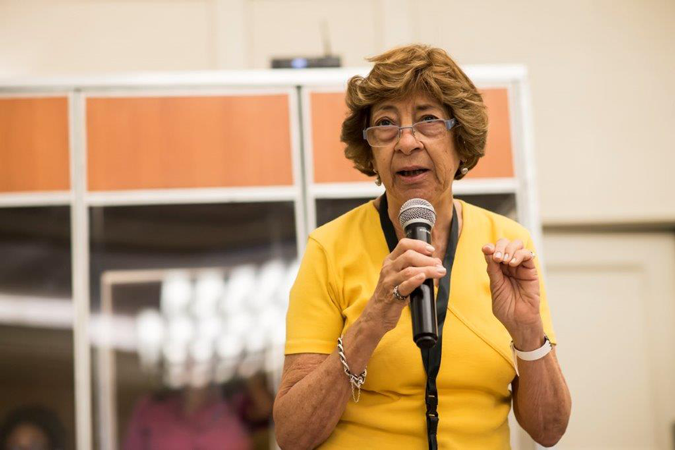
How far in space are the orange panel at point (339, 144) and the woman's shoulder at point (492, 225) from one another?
1.27 meters

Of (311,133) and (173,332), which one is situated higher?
(311,133)

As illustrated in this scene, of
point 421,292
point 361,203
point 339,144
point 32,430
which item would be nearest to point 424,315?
point 421,292

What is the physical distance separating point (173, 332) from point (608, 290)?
6.13 ft

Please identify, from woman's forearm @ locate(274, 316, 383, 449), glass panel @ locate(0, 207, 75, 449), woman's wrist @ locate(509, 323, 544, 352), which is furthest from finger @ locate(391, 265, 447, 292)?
glass panel @ locate(0, 207, 75, 449)

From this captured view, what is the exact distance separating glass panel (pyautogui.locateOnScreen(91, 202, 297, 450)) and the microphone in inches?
60.0

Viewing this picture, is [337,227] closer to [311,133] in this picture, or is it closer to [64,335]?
[311,133]

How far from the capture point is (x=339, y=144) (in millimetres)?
2963

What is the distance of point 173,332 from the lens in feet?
9.59

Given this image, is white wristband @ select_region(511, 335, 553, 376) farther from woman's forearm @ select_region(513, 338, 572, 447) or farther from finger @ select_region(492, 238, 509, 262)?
finger @ select_region(492, 238, 509, 262)

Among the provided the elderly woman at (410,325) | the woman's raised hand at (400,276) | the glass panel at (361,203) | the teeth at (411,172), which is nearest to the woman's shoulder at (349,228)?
the elderly woman at (410,325)

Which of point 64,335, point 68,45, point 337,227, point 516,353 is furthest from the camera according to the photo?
point 68,45

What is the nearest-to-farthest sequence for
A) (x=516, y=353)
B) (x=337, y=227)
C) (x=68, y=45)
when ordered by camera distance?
1. (x=516, y=353)
2. (x=337, y=227)
3. (x=68, y=45)

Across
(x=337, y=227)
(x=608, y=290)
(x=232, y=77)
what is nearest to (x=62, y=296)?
(x=232, y=77)

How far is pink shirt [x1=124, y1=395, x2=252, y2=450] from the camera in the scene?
2.83 m
